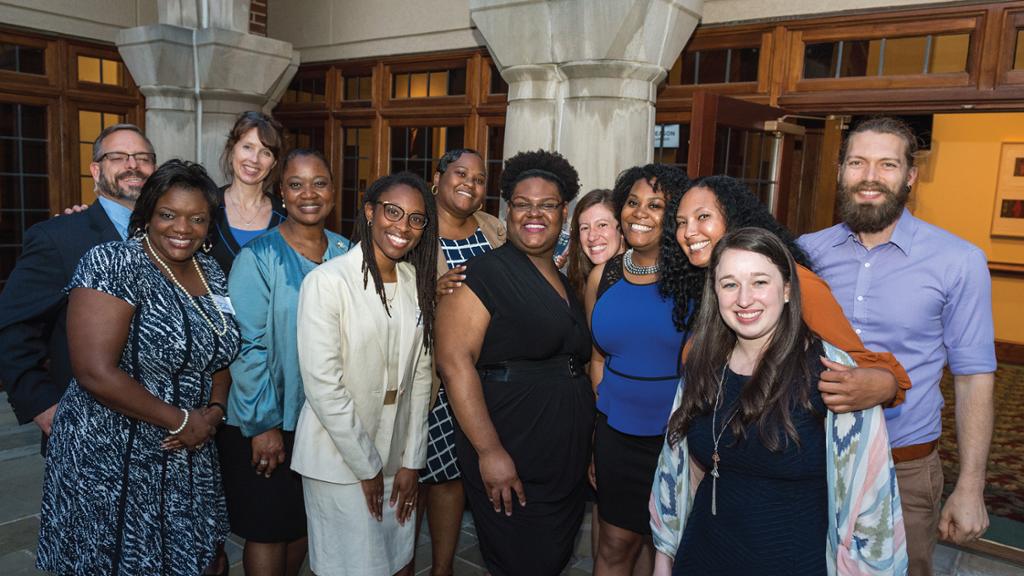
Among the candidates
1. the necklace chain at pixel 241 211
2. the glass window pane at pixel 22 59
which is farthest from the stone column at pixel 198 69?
the necklace chain at pixel 241 211

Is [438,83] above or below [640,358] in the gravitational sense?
above

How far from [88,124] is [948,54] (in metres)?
7.12

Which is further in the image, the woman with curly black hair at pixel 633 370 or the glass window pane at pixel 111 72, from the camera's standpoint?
the glass window pane at pixel 111 72

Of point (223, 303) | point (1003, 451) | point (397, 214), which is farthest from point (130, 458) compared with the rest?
point (1003, 451)

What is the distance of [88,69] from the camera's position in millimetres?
6754

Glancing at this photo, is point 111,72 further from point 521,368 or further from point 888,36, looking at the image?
point 888,36

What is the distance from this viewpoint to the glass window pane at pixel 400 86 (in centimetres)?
658

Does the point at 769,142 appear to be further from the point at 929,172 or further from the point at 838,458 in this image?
the point at 929,172

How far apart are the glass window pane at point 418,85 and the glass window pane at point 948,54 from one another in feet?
13.2

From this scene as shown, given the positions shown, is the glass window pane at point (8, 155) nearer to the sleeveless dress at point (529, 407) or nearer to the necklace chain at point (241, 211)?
the necklace chain at point (241, 211)

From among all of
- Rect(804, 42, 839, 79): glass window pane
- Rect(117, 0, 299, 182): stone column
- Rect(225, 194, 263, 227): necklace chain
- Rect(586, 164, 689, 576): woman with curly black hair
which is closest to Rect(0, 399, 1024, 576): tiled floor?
Rect(586, 164, 689, 576): woman with curly black hair

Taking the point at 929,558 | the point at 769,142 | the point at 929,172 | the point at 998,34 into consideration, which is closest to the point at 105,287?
the point at 929,558

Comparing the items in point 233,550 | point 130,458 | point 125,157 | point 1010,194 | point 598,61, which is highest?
point 598,61

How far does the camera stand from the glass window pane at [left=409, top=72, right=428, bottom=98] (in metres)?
6.44
